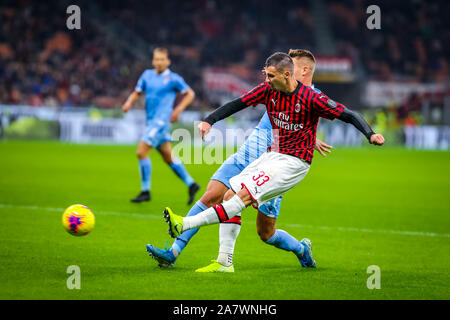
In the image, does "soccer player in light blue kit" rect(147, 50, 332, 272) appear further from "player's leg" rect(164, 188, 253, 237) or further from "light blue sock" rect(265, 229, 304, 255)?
"player's leg" rect(164, 188, 253, 237)

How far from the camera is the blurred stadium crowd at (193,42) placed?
3138cm

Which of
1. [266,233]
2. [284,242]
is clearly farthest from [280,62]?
[284,242]

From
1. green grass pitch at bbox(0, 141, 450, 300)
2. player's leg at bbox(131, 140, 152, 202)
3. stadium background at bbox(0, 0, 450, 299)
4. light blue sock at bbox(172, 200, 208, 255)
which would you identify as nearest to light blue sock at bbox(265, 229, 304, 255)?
green grass pitch at bbox(0, 141, 450, 300)

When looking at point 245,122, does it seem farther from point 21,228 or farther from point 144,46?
point 21,228

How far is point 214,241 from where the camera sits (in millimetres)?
7961

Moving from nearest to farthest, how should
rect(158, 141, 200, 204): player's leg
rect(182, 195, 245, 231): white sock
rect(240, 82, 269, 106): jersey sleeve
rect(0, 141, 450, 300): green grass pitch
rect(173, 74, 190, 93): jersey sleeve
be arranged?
1. rect(0, 141, 450, 300): green grass pitch
2. rect(182, 195, 245, 231): white sock
3. rect(240, 82, 269, 106): jersey sleeve
4. rect(158, 141, 200, 204): player's leg
5. rect(173, 74, 190, 93): jersey sleeve

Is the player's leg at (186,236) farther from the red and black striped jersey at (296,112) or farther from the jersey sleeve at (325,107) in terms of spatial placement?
the jersey sleeve at (325,107)

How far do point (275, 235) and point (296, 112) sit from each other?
128 cm

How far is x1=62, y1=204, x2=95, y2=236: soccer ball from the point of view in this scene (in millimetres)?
6297

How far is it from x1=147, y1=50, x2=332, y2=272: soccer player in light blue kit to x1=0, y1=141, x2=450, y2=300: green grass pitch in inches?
6.6

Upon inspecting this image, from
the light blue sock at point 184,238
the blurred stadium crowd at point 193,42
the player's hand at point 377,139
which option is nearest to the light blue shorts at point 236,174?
the light blue sock at point 184,238

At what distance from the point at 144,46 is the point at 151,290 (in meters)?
32.0

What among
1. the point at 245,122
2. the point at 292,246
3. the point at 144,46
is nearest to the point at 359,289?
the point at 292,246

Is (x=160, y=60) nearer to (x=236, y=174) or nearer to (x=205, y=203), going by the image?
(x=236, y=174)
